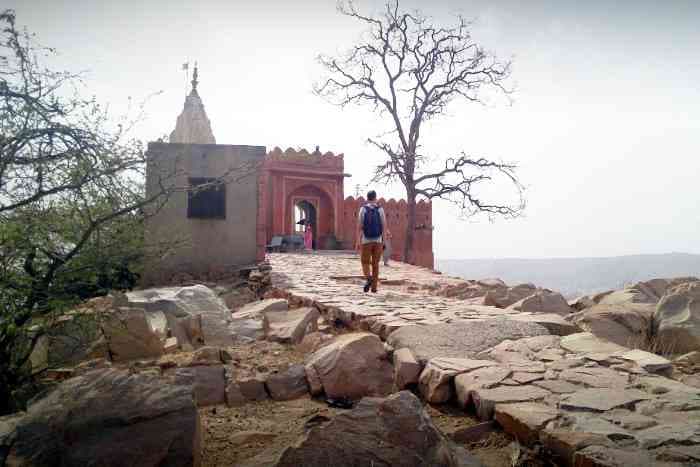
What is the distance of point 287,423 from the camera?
3.21m

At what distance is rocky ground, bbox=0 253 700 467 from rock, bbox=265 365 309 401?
14mm

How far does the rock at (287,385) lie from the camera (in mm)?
3705

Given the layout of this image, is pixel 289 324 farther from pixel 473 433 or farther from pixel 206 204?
pixel 206 204

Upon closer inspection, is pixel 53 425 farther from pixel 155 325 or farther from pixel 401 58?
pixel 401 58

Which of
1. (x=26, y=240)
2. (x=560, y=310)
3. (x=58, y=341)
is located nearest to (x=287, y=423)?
(x=26, y=240)

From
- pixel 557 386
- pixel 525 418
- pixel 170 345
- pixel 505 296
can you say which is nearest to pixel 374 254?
pixel 505 296

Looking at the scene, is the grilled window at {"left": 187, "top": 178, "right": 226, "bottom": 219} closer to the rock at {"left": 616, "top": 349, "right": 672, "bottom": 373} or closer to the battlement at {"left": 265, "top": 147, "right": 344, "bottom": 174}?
the rock at {"left": 616, "top": 349, "right": 672, "bottom": 373}

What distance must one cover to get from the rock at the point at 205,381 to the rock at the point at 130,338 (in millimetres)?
1108

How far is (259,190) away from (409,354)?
8.90 metres

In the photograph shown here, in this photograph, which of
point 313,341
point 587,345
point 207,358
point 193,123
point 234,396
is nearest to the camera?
point 234,396

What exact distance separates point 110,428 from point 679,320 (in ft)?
17.0

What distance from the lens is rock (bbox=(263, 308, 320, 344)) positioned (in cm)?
509

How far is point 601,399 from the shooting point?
2.83 meters

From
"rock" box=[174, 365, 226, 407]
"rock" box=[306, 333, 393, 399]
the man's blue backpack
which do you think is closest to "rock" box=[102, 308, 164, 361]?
"rock" box=[174, 365, 226, 407]
